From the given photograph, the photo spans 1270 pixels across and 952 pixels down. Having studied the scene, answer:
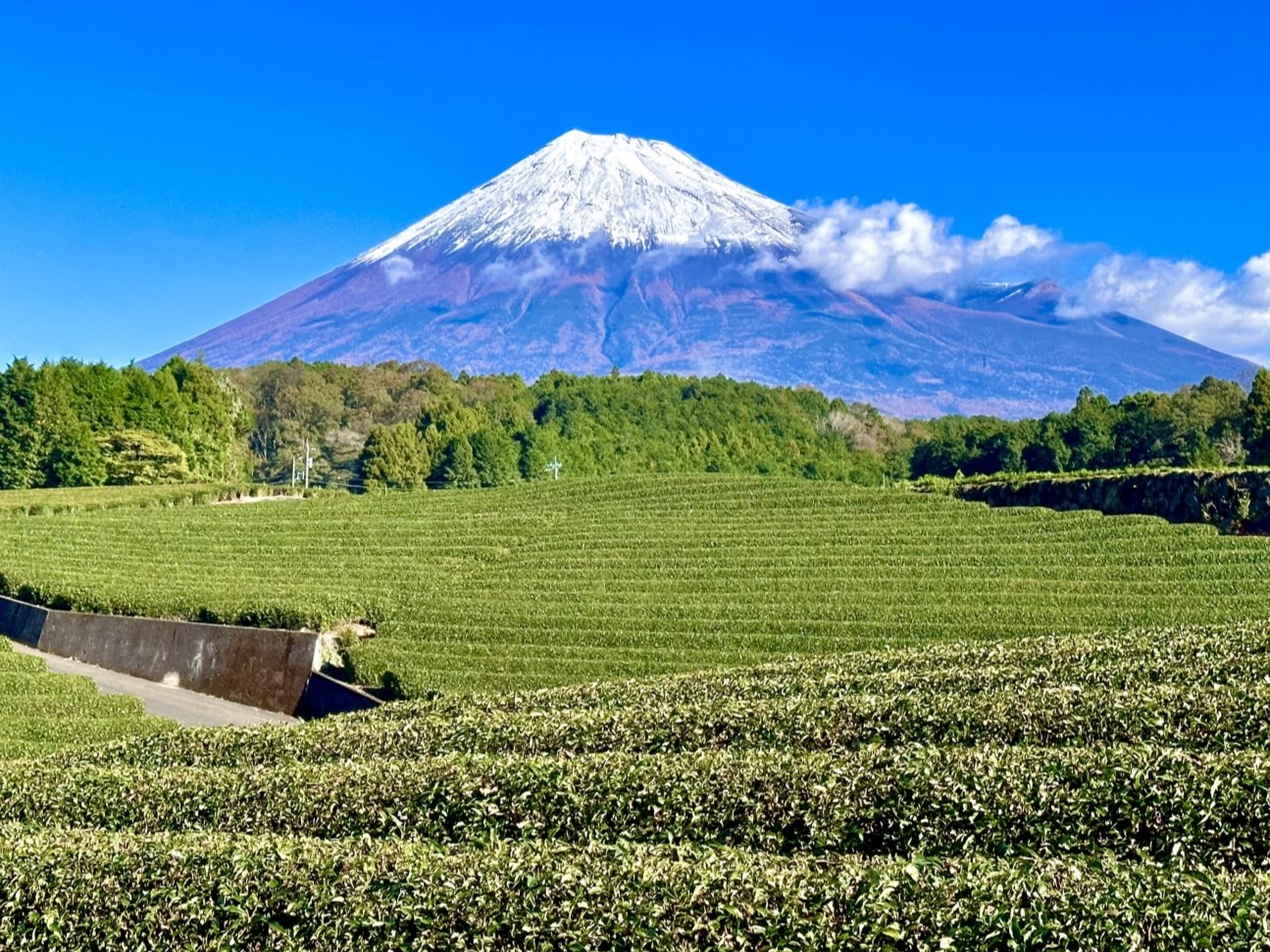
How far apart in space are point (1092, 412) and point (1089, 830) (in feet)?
220

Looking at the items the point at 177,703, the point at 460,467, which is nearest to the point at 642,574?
the point at 177,703

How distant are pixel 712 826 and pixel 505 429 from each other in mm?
72448

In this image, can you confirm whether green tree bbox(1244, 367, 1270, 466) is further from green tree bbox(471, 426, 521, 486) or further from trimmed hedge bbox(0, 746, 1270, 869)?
trimmed hedge bbox(0, 746, 1270, 869)

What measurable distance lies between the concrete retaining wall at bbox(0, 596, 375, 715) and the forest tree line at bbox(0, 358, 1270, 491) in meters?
31.5

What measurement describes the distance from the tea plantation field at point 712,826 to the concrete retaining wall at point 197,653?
10689 millimetres

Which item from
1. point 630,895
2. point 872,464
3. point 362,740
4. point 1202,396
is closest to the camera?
point 630,895

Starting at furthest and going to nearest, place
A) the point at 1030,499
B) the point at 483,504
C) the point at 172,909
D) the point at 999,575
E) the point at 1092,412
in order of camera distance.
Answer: the point at 1092,412 → the point at 483,504 → the point at 1030,499 → the point at 999,575 → the point at 172,909

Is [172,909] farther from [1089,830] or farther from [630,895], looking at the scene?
[1089,830]

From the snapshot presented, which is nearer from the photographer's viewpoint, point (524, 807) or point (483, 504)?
point (524, 807)

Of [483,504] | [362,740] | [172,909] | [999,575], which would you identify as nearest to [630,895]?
[172,909]

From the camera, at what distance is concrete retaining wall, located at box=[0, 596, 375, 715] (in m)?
24.1

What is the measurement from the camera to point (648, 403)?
91.4m

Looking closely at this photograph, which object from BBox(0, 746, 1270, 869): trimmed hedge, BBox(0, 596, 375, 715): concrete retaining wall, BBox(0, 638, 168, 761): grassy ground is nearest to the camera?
BBox(0, 746, 1270, 869): trimmed hedge

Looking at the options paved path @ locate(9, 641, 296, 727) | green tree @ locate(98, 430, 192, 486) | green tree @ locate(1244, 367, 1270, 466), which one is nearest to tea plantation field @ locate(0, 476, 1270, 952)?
paved path @ locate(9, 641, 296, 727)
